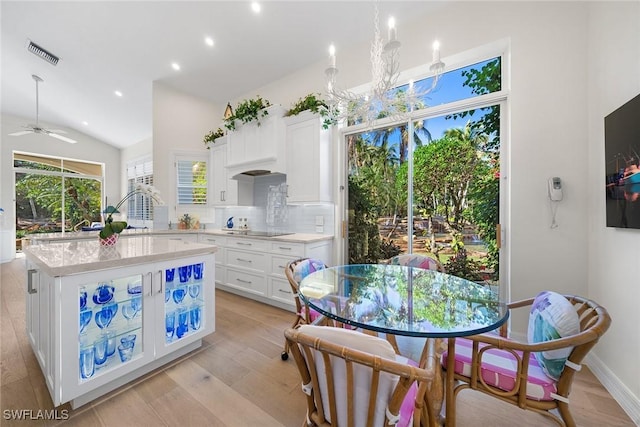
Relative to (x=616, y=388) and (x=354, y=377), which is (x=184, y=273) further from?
(x=616, y=388)

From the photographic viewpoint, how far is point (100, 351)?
5.17 ft

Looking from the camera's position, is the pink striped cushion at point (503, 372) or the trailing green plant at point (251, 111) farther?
the trailing green plant at point (251, 111)

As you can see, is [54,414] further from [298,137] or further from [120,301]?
[298,137]

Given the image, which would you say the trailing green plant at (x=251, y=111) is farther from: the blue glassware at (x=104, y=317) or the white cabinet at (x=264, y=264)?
the blue glassware at (x=104, y=317)

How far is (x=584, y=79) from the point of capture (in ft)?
6.38

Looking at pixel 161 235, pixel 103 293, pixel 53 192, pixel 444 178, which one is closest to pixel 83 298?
pixel 103 293

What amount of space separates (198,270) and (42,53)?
4815 millimetres

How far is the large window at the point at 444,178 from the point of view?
248cm

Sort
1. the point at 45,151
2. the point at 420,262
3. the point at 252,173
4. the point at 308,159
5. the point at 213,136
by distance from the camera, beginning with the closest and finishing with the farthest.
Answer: the point at 420,262 < the point at 308,159 < the point at 252,173 < the point at 213,136 < the point at 45,151

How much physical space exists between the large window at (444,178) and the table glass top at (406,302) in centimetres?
94

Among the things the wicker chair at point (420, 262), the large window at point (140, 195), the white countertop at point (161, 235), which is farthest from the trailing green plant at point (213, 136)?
the wicker chair at point (420, 262)

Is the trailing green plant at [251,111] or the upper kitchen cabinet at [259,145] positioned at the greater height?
the trailing green plant at [251,111]

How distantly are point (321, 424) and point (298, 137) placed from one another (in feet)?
9.79

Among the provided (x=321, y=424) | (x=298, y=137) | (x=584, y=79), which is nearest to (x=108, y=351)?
(x=321, y=424)
